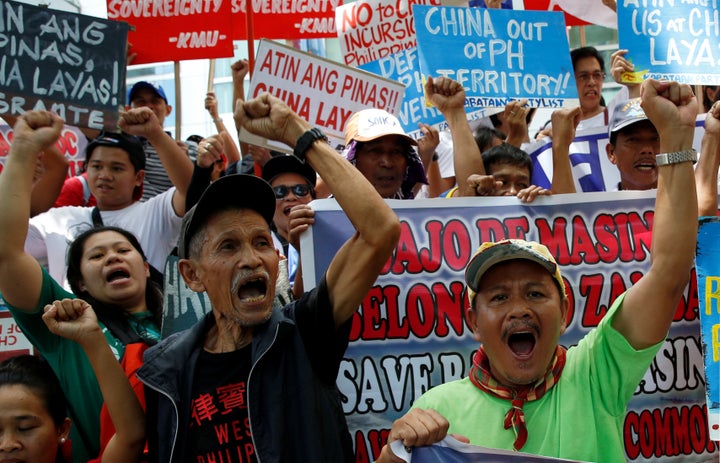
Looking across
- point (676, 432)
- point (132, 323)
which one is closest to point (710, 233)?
point (676, 432)

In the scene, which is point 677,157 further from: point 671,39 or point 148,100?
point 148,100

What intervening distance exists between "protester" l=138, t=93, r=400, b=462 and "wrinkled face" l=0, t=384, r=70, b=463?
0.53 m

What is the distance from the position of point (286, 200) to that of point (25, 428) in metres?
2.00

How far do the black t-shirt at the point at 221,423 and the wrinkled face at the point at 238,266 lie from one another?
22cm

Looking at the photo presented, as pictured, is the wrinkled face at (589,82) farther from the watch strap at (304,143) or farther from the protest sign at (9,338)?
the protest sign at (9,338)

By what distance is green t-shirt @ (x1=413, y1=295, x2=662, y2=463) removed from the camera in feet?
8.95

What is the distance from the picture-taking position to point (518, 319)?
9.49 feet

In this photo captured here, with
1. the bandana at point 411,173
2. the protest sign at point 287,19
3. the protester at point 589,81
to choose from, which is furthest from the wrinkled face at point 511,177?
the protest sign at point 287,19

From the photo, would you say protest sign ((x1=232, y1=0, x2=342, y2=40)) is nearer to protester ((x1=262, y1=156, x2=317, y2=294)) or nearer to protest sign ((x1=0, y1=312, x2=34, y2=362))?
protester ((x1=262, y1=156, x2=317, y2=294))

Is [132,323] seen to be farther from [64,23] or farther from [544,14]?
[544,14]

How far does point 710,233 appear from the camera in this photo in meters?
3.81

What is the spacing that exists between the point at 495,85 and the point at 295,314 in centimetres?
288

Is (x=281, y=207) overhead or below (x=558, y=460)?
overhead

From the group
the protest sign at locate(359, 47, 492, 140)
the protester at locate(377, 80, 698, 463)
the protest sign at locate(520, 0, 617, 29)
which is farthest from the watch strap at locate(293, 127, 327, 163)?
the protest sign at locate(520, 0, 617, 29)
